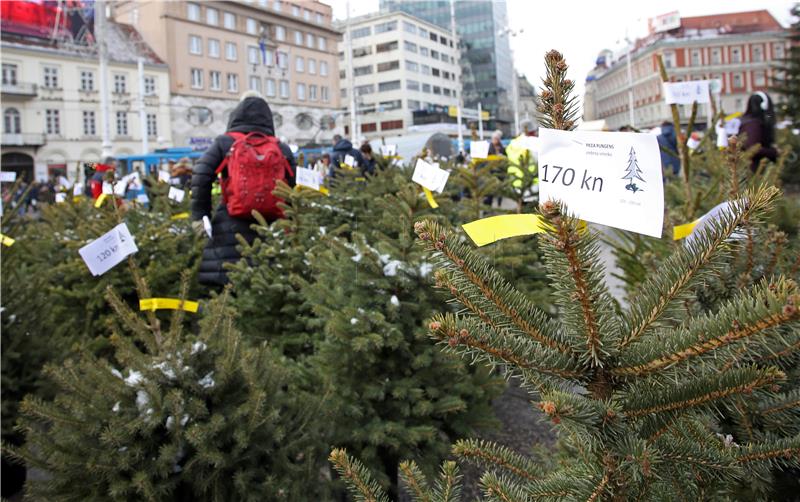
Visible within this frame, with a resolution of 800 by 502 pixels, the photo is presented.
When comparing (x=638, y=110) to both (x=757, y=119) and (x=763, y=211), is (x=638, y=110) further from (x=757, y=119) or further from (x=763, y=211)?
(x=763, y=211)

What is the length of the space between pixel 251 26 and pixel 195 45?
15.8 ft

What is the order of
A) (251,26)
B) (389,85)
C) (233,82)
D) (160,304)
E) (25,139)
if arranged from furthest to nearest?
1. (233,82)
2. (251,26)
3. (25,139)
4. (389,85)
5. (160,304)

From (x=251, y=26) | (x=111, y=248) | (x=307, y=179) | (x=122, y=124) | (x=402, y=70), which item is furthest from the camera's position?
(x=251, y=26)

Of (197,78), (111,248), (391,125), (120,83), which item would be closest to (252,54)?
(197,78)

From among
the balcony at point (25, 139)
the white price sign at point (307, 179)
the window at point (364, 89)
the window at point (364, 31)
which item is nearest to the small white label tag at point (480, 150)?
the white price sign at point (307, 179)

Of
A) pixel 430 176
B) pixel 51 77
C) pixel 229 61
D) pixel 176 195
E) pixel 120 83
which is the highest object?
pixel 229 61

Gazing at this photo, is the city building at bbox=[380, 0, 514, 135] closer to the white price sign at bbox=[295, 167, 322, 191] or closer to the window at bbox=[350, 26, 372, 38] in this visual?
the window at bbox=[350, 26, 372, 38]

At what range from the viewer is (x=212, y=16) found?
158 feet

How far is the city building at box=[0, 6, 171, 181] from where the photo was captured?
39631mm

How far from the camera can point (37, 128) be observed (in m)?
40.8

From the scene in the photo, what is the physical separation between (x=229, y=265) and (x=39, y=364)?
1.21 m

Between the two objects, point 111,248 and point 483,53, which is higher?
point 483,53

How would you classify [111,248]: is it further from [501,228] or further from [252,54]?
[252,54]

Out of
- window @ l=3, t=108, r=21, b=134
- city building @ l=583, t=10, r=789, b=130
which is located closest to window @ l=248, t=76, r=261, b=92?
window @ l=3, t=108, r=21, b=134
